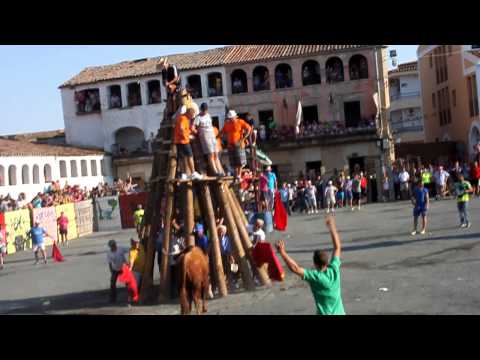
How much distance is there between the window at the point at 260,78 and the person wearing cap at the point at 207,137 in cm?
3178

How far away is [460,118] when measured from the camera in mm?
45344

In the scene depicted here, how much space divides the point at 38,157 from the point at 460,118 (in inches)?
1011

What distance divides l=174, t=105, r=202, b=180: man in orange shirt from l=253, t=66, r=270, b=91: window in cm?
3204

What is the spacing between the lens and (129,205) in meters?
37.8

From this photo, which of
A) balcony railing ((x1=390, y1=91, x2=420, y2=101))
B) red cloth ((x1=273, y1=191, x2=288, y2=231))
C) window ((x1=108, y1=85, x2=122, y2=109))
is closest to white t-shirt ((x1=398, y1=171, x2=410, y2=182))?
red cloth ((x1=273, y1=191, x2=288, y2=231))

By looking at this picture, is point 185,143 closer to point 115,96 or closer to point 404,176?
point 404,176

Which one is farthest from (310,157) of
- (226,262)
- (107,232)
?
(226,262)

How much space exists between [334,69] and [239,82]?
631cm

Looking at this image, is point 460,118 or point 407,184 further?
point 460,118

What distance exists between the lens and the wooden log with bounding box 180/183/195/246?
49.4 feet

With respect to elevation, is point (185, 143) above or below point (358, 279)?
above

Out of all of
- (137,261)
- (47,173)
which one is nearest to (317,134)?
(47,173)
